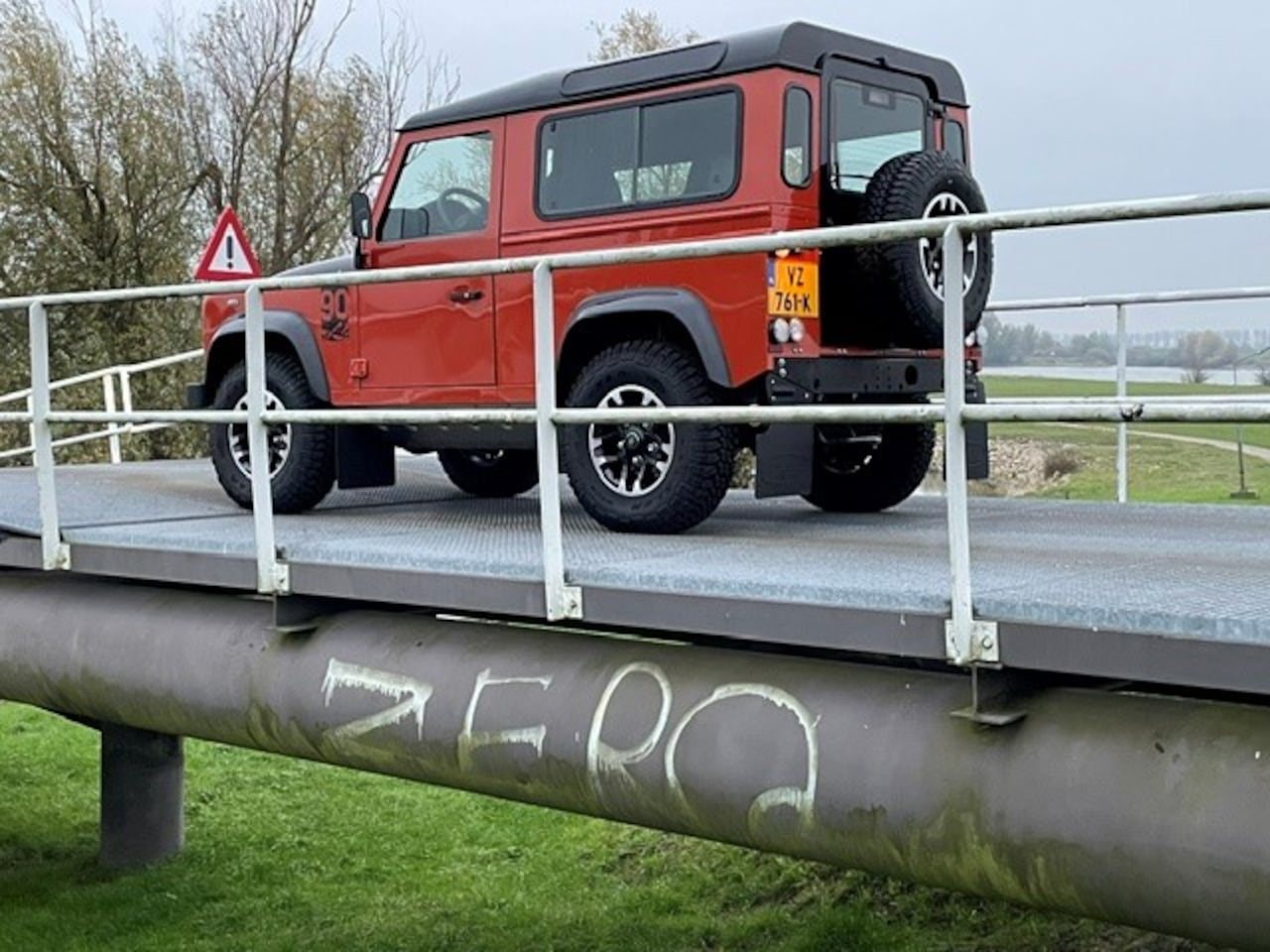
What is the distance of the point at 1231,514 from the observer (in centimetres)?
633

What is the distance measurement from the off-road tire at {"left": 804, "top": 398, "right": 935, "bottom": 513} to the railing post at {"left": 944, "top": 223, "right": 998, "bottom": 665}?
2.98m

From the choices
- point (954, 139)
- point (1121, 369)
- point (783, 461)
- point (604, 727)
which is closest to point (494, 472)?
point (783, 461)

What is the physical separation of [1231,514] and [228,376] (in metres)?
4.49

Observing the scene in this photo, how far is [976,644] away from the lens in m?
3.86

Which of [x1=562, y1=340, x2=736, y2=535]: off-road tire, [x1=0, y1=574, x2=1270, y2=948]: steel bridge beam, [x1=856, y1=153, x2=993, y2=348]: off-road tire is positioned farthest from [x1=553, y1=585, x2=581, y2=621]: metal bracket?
[x1=856, y1=153, x2=993, y2=348]: off-road tire

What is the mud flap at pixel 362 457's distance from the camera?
6941 millimetres

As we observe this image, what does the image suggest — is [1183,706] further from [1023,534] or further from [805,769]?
[1023,534]

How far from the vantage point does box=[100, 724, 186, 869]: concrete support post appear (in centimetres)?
1041

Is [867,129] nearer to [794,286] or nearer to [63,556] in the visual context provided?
[794,286]

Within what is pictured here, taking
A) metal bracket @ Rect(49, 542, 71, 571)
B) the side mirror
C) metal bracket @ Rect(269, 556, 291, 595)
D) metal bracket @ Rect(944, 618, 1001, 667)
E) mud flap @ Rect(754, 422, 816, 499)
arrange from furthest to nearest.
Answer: the side mirror, metal bracket @ Rect(49, 542, 71, 571), mud flap @ Rect(754, 422, 816, 499), metal bracket @ Rect(269, 556, 291, 595), metal bracket @ Rect(944, 618, 1001, 667)

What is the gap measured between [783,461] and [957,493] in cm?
185

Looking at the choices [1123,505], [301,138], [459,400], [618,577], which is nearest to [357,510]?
[459,400]

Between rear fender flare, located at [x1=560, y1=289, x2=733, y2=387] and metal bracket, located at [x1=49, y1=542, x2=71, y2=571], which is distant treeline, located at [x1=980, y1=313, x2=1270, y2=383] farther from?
metal bracket, located at [x1=49, y1=542, x2=71, y2=571]

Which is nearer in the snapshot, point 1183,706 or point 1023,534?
point 1183,706
